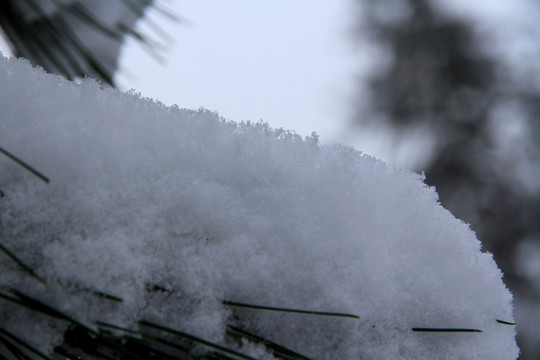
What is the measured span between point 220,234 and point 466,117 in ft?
26.1

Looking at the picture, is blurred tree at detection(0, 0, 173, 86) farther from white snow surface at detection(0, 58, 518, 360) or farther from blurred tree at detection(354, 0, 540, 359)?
blurred tree at detection(354, 0, 540, 359)

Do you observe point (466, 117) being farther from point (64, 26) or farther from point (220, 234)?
point (220, 234)

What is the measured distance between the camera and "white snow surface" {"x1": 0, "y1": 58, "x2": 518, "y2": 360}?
0.41 m

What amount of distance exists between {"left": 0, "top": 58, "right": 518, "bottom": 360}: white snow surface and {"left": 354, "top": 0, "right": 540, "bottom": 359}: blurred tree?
6.97m

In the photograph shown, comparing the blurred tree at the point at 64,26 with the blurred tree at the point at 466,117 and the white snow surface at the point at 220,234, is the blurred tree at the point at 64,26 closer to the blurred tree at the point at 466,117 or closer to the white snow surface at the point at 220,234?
the white snow surface at the point at 220,234

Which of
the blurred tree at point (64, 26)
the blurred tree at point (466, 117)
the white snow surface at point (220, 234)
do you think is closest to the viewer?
the white snow surface at point (220, 234)

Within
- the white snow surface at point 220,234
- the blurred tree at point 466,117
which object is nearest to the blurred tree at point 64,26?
the white snow surface at point 220,234

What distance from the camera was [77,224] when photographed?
429 mm

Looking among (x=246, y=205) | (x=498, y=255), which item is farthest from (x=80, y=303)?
(x=498, y=255)

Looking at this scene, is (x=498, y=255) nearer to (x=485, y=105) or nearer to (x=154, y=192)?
(x=485, y=105)

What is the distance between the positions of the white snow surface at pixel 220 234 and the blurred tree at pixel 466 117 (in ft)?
22.9

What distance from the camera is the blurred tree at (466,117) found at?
23.5 ft

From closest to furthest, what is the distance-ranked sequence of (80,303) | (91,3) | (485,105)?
(80,303), (91,3), (485,105)

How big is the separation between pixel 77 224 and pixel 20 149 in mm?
104
